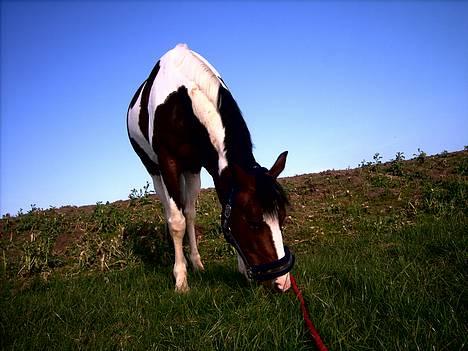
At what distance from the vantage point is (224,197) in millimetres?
4105

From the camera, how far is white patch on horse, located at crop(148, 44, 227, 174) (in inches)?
170

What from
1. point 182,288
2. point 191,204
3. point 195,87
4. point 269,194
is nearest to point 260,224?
point 269,194

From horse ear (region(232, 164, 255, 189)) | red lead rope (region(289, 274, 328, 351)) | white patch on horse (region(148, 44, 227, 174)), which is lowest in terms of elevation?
red lead rope (region(289, 274, 328, 351))

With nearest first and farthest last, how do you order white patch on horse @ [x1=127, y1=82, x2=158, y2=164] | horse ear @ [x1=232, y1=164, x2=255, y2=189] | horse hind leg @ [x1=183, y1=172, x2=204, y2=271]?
horse ear @ [x1=232, y1=164, x2=255, y2=189] < horse hind leg @ [x1=183, y1=172, x2=204, y2=271] < white patch on horse @ [x1=127, y1=82, x2=158, y2=164]

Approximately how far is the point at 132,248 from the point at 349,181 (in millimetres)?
5494

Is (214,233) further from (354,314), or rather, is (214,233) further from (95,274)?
(354,314)

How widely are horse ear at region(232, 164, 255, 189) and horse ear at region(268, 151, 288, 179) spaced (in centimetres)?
24

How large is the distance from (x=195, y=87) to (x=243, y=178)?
171 centimetres

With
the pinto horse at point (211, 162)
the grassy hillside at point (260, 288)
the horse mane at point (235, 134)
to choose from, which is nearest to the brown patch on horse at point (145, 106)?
the pinto horse at point (211, 162)

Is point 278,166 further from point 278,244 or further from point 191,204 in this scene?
point 191,204

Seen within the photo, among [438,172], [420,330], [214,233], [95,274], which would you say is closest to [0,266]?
[95,274]

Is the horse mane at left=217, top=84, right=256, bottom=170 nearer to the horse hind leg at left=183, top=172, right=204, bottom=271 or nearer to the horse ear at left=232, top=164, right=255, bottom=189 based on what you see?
the horse ear at left=232, top=164, right=255, bottom=189

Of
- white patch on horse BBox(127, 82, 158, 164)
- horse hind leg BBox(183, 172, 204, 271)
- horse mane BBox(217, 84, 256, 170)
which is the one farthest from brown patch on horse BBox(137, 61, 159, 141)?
horse mane BBox(217, 84, 256, 170)

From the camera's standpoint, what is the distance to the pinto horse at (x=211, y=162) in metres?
3.50
